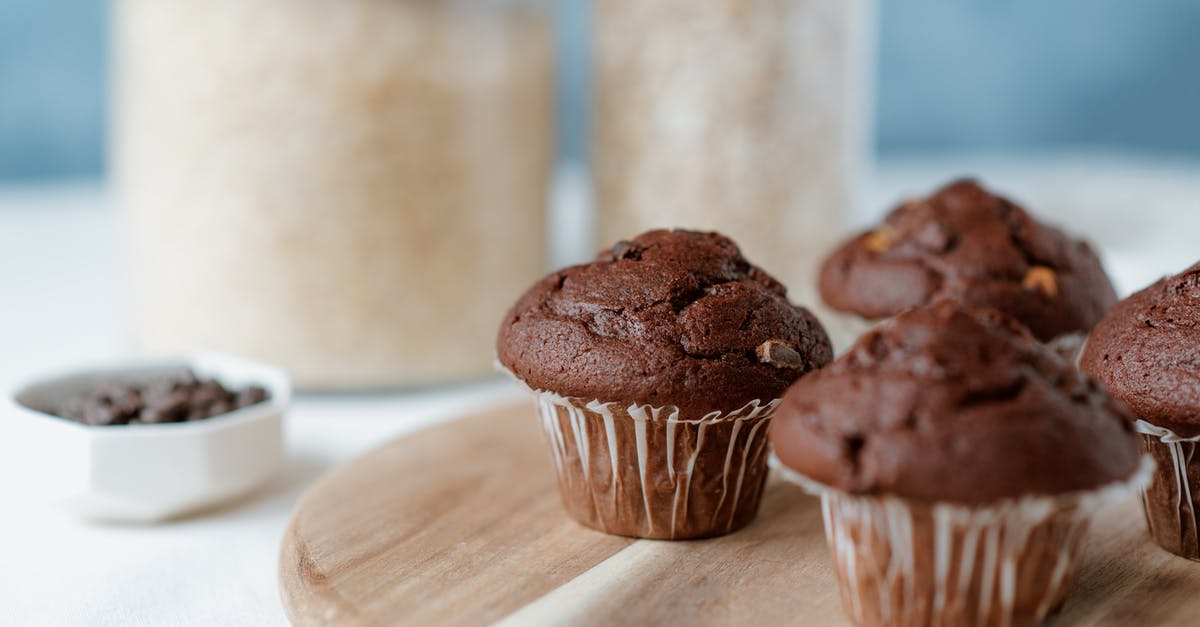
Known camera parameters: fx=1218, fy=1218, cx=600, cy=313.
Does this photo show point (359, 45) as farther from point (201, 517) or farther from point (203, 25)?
point (201, 517)

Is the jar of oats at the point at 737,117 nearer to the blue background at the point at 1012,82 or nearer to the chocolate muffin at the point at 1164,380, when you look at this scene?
the chocolate muffin at the point at 1164,380

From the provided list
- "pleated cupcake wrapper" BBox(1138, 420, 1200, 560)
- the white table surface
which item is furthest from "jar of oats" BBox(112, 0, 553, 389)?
"pleated cupcake wrapper" BBox(1138, 420, 1200, 560)

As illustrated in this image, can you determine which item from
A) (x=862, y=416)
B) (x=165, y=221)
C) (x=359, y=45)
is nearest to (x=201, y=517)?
(x=165, y=221)

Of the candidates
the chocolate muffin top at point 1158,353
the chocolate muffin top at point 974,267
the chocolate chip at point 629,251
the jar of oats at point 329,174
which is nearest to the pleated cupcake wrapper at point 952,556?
the chocolate muffin top at point 1158,353

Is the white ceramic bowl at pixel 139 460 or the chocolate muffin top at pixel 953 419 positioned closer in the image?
the chocolate muffin top at pixel 953 419

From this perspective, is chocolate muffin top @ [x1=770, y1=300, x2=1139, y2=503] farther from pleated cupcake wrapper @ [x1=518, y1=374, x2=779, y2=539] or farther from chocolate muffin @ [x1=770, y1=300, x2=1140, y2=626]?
pleated cupcake wrapper @ [x1=518, y1=374, x2=779, y2=539]
